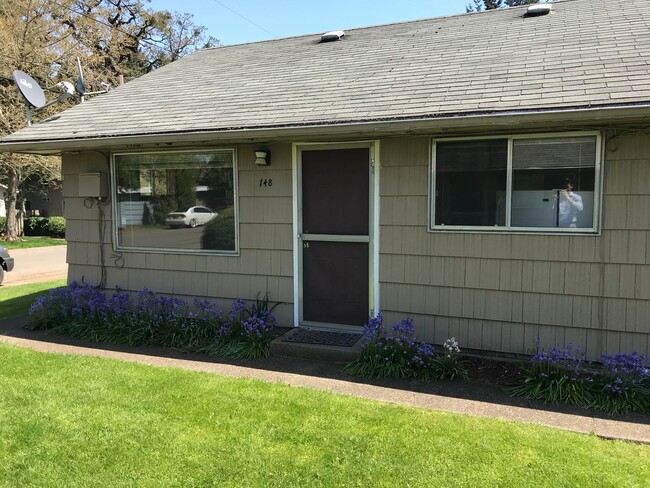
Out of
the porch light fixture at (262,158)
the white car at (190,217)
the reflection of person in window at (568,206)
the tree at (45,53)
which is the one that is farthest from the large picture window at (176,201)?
the tree at (45,53)

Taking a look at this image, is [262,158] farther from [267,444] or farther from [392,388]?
[267,444]

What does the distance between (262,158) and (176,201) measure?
4.81 feet

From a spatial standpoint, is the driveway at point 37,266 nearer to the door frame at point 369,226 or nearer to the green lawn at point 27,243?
the green lawn at point 27,243

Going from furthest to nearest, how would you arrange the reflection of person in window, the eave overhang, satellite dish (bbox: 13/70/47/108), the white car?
1. satellite dish (bbox: 13/70/47/108)
2. the white car
3. the reflection of person in window
4. the eave overhang

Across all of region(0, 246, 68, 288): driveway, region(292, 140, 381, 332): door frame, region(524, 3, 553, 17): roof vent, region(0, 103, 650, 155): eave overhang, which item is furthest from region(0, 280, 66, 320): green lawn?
region(524, 3, 553, 17): roof vent

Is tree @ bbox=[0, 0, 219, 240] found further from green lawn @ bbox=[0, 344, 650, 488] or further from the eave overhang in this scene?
green lawn @ bbox=[0, 344, 650, 488]

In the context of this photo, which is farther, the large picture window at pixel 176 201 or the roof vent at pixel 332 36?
the roof vent at pixel 332 36

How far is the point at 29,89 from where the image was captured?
280 inches

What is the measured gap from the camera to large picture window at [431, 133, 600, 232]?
4.68 m

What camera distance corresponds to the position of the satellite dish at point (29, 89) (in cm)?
697

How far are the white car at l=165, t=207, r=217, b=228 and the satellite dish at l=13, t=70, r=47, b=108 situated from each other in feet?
8.55

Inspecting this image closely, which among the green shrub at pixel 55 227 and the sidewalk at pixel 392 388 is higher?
the green shrub at pixel 55 227

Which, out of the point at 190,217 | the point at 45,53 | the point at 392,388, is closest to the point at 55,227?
the point at 45,53

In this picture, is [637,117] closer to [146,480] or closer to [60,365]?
[146,480]
